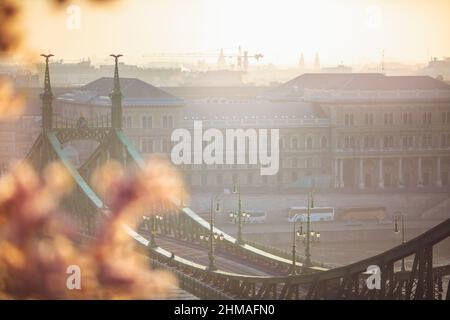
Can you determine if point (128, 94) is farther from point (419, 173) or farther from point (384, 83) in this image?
point (419, 173)

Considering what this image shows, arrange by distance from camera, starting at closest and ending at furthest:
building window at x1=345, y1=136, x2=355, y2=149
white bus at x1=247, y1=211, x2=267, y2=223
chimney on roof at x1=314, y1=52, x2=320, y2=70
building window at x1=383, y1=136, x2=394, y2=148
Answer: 1. white bus at x1=247, y1=211, x2=267, y2=223
2. building window at x1=345, y1=136, x2=355, y2=149
3. building window at x1=383, y1=136, x2=394, y2=148
4. chimney on roof at x1=314, y1=52, x2=320, y2=70

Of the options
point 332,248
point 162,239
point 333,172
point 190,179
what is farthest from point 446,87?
point 162,239

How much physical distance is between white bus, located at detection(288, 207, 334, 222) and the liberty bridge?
8.21 metres

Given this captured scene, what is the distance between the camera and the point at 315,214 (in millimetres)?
63625

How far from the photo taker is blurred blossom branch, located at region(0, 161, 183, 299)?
13.7 metres

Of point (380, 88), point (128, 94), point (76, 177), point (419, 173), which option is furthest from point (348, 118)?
point (76, 177)

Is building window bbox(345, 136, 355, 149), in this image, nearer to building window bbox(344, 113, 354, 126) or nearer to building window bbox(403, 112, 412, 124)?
building window bbox(344, 113, 354, 126)

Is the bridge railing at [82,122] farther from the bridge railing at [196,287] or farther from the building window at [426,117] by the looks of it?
the bridge railing at [196,287]

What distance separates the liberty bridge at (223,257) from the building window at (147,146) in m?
6.56

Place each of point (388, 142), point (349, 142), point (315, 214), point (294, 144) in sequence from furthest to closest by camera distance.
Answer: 1. point (388, 142)
2. point (349, 142)
3. point (294, 144)
4. point (315, 214)

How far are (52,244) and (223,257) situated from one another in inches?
1028
